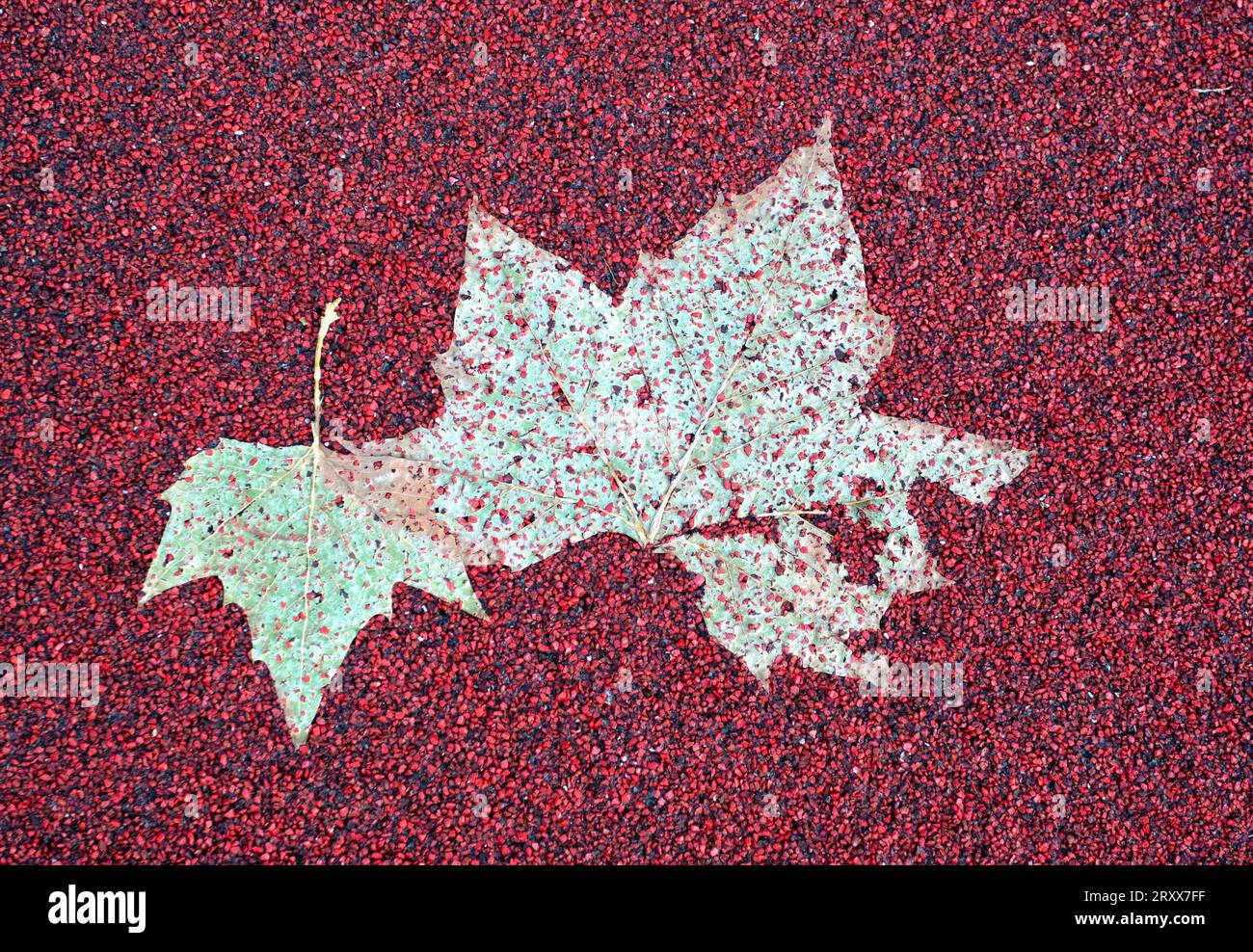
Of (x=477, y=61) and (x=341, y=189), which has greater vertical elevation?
(x=477, y=61)

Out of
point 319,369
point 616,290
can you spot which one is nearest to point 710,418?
point 616,290

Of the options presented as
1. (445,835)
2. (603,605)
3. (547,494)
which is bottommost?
(445,835)

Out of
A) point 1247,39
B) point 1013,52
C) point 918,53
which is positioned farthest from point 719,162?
point 1247,39

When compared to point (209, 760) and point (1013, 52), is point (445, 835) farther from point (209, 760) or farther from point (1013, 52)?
point (1013, 52)

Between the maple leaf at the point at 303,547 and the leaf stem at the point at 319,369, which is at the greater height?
the leaf stem at the point at 319,369

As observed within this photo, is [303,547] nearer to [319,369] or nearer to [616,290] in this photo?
[319,369]
